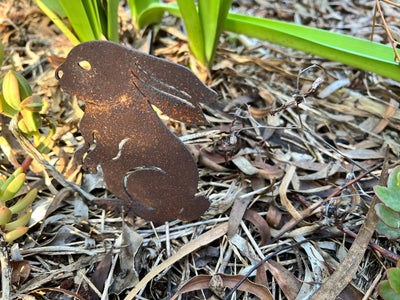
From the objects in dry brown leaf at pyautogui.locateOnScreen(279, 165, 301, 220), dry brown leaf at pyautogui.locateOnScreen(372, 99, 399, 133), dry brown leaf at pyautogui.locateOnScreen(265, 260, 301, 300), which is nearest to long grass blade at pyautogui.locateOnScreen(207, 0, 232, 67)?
dry brown leaf at pyautogui.locateOnScreen(279, 165, 301, 220)

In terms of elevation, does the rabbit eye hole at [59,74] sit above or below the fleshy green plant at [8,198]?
above

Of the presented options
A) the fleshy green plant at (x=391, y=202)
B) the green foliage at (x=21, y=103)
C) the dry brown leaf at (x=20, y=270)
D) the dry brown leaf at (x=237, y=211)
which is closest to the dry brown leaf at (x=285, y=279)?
the dry brown leaf at (x=237, y=211)

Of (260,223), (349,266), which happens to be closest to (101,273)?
(260,223)

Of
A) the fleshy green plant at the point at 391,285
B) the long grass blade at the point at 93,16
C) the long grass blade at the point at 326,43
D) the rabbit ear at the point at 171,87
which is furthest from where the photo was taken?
the long grass blade at the point at 93,16

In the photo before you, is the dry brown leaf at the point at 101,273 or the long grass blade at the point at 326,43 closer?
the dry brown leaf at the point at 101,273

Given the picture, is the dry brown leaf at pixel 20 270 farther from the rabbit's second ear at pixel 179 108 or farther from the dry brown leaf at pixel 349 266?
the dry brown leaf at pixel 349 266

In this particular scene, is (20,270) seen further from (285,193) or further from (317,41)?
(317,41)
